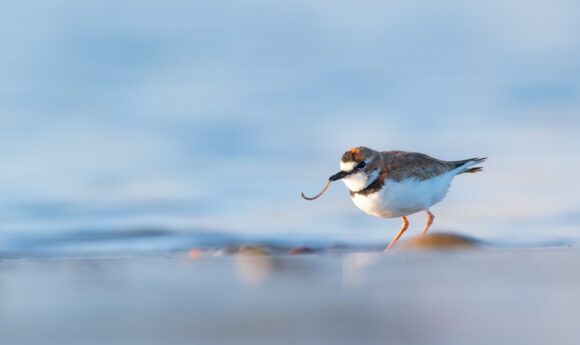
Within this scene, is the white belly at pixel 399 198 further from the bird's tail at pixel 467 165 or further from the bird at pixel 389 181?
the bird's tail at pixel 467 165

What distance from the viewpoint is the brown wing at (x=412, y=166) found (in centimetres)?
786

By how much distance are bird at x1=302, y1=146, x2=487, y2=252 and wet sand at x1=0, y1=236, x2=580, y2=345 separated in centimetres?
94

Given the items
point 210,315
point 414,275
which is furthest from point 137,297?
point 414,275

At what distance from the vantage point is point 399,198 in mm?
7777

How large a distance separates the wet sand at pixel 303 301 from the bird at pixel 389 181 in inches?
36.9

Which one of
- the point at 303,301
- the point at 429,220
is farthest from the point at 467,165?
the point at 303,301

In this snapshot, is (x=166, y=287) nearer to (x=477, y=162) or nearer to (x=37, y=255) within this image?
(x=37, y=255)

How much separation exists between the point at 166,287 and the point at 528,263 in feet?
9.32

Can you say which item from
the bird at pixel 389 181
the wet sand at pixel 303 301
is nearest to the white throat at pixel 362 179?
the bird at pixel 389 181

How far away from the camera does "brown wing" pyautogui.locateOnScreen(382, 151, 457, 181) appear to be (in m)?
7.86

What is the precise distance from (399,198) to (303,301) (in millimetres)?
3435

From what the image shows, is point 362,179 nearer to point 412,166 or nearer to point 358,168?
point 358,168

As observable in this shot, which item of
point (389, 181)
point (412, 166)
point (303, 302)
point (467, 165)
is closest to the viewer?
point (303, 302)

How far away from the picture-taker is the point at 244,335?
362 centimetres
